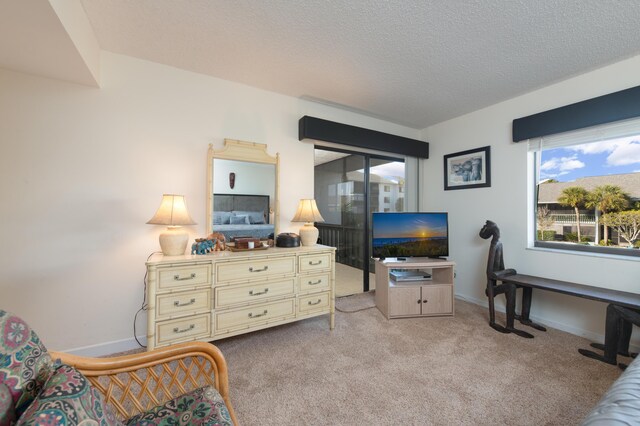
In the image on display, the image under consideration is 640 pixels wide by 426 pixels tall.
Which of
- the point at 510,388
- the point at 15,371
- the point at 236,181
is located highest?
the point at 236,181

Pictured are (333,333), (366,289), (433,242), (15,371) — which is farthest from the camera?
(366,289)

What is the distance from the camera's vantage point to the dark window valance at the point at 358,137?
2814mm

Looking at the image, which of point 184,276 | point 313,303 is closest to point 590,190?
point 313,303

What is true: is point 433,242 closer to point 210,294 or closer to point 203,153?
point 210,294

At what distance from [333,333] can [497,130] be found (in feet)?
9.78

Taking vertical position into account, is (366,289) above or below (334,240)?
below

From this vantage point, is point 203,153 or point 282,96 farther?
point 282,96

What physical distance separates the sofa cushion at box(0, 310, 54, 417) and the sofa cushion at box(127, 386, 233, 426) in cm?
38

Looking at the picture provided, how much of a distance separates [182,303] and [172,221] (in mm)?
620

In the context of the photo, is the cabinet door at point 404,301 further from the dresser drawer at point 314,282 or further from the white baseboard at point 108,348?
the white baseboard at point 108,348

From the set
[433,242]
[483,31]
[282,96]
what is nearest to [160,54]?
[282,96]

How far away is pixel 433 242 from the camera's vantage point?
305cm

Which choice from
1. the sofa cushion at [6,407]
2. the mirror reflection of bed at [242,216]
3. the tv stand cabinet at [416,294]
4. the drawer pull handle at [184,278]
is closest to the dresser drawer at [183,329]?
the drawer pull handle at [184,278]

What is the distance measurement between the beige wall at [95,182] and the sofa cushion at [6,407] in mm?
1697
